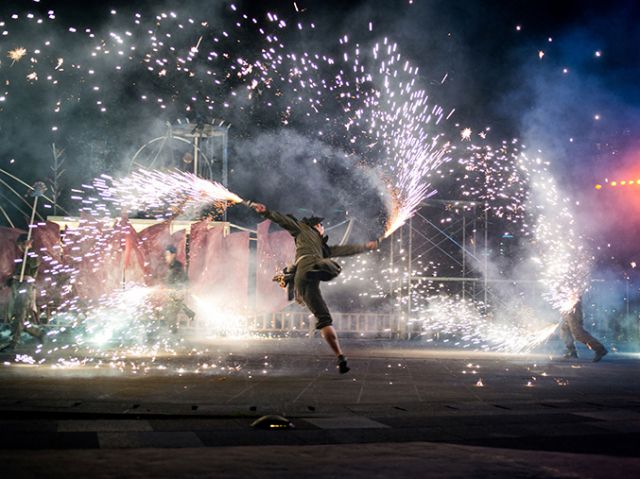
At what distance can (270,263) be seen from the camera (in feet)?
46.0

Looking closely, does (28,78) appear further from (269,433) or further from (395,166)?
(269,433)

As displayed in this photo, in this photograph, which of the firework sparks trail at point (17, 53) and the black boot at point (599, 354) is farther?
the firework sparks trail at point (17, 53)

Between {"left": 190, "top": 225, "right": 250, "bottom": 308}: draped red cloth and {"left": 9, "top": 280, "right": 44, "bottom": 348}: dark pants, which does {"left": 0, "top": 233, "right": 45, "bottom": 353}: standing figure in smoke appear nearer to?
{"left": 9, "top": 280, "right": 44, "bottom": 348}: dark pants

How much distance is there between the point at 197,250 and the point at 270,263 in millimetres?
2046

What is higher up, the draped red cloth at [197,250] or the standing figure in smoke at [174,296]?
the draped red cloth at [197,250]

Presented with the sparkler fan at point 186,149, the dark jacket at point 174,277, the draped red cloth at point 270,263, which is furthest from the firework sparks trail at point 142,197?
the dark jacket at point 174,277

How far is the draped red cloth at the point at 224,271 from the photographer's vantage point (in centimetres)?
1358

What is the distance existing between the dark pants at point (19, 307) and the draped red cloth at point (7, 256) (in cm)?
343

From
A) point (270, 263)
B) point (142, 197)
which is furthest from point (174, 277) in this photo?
point (270, 263)

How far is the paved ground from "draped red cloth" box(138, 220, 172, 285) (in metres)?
4.94

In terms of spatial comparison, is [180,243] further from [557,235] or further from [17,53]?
[557,235]

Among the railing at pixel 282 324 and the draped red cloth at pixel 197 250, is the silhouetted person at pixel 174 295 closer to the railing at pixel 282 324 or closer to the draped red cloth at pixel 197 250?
the draped red cloth at pixel 197 250

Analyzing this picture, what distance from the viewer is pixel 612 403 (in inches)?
219

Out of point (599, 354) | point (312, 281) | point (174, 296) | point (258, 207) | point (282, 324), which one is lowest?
point (599, 354)
